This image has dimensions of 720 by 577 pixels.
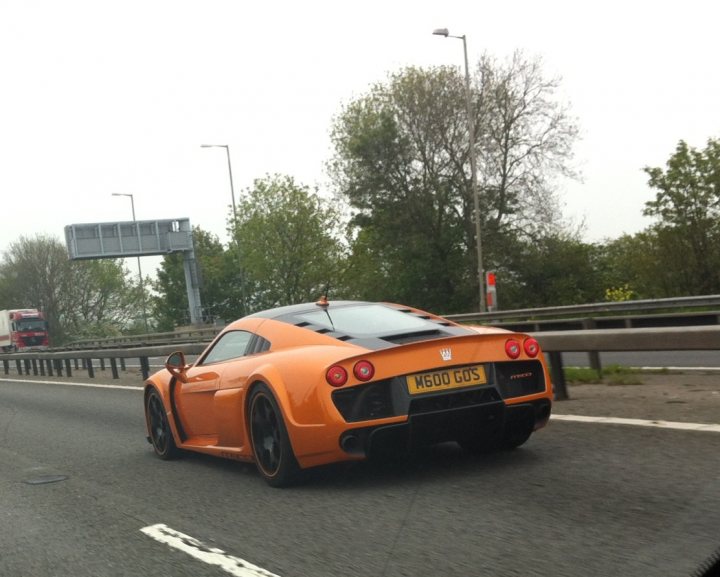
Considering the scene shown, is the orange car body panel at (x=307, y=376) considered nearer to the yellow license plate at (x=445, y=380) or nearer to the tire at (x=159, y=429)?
the yellow license plate at (x=445, y=380)

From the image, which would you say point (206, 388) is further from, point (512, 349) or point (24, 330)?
point (24, 330)

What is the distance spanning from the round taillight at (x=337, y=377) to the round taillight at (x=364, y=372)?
72mm

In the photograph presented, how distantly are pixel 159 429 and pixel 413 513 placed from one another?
12.4ft

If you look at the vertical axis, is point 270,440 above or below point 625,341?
below

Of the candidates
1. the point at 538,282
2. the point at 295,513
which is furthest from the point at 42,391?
the point at 538,282

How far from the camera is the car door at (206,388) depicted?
7.03 m

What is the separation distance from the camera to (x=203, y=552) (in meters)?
4.84

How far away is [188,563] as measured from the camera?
15.3 ft

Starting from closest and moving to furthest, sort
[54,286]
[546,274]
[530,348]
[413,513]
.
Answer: [413,513] < [530,348] < [546,274] < [54,286]

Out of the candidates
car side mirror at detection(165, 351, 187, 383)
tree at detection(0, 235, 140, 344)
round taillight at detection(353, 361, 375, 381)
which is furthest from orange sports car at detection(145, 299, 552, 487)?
tree at detection(0, 235, 140, 344)

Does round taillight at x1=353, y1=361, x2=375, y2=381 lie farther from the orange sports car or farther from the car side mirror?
the car side mirror

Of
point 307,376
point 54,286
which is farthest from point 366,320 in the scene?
point 54,286

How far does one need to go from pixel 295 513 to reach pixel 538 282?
38969mm

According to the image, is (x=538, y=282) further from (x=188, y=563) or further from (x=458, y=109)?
(x=188, y=563)
